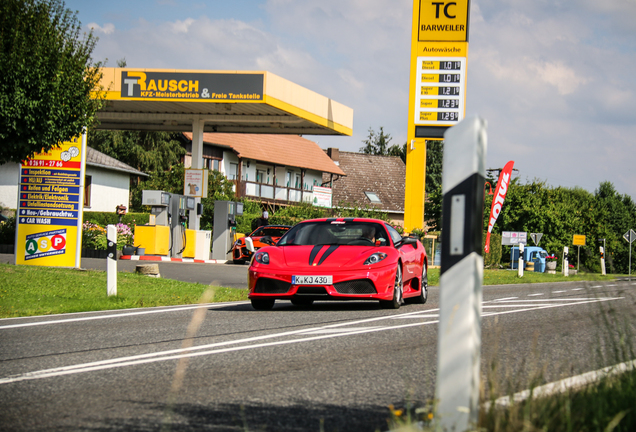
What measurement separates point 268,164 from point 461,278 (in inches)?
2210

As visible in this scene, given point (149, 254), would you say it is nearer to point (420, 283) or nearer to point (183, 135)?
point (420, 283)

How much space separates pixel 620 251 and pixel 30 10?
6192cm

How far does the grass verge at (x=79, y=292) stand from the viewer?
10.3m

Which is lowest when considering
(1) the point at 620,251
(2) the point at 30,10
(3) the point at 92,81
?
(1) the point at 620,251

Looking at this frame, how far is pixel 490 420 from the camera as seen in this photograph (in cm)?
287

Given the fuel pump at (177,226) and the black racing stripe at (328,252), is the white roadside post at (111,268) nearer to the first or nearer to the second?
the black racing stripe at (328,252)

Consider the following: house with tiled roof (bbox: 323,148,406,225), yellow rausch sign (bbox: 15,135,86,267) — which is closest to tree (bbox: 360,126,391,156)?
house with tiled roof (bbox: 323,148,406,225)

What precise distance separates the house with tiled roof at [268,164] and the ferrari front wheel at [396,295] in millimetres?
42531

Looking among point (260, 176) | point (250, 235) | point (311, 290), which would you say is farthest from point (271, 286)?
point (260, 176)

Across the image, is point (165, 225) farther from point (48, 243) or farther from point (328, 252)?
point (328, 252)

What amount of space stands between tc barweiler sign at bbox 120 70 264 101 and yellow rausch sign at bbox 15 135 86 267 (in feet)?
36.6

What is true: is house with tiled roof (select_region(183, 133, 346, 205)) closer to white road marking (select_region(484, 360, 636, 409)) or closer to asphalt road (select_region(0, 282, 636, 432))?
asphalt road (select_region(0, 282, 636, 432))

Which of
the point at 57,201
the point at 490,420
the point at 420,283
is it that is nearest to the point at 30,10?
the point at 57,201

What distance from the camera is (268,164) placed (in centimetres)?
5856
